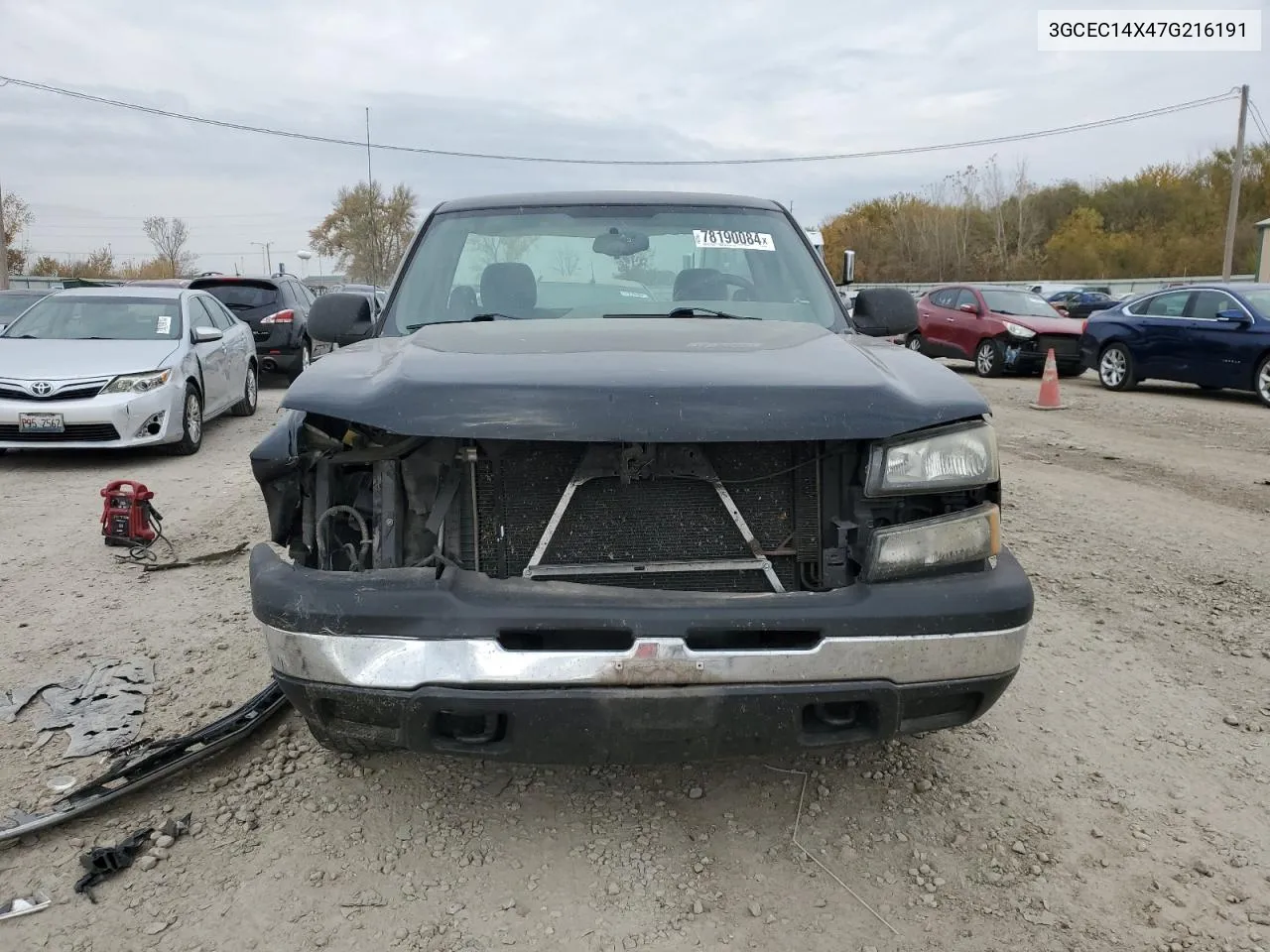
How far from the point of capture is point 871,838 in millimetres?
2596

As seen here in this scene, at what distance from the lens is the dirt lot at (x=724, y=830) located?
2.24 metres

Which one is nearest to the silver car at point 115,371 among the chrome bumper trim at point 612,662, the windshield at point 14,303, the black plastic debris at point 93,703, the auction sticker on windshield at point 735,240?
the black plastic debris at point 93,703

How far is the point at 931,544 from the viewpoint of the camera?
2277 millimetres

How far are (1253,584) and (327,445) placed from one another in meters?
A: 4.44

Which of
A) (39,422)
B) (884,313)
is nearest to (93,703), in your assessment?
(884,313)

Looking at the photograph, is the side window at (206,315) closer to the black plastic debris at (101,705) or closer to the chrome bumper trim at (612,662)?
the black plastic debris at (101,705)

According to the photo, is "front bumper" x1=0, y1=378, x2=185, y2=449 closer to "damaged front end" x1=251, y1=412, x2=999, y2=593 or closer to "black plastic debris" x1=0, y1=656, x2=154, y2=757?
"black plastic debris" x1=0, y1=656, x2=154, y2=757

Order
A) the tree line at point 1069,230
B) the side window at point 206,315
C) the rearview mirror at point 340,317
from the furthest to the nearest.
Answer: the tree line at point 1069,230, the side window at point 206,315, the rearview mirror at point 340,317

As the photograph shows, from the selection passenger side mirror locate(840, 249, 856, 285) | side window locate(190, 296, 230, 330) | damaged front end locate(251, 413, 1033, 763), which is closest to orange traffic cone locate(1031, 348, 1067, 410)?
passenger side mirror locate(840, 249, 856, 285)

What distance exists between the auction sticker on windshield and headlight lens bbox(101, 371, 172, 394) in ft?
19.3

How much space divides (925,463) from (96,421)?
287 inches

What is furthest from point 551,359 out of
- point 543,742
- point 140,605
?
point 140,605

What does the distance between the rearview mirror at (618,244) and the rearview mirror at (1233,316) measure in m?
10.9

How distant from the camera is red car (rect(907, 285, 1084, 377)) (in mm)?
15258
